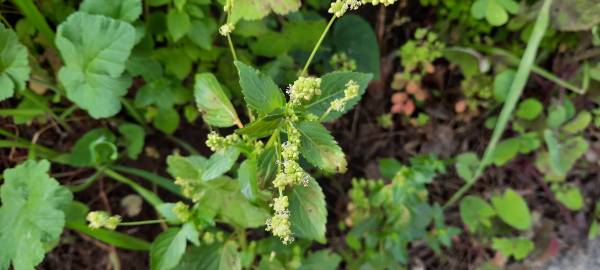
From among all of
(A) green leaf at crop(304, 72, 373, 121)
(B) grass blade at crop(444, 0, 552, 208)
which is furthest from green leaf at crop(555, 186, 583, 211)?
(A) green leaf at crop(304, 72, 373, 121)

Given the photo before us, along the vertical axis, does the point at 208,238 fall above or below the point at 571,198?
above

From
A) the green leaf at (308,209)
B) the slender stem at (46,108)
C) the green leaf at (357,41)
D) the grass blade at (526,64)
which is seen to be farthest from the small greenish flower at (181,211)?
the grass blade at (526,64)

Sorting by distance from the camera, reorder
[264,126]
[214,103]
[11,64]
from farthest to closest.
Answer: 1. [11,64]
2. [214,103]
3. [264,126]

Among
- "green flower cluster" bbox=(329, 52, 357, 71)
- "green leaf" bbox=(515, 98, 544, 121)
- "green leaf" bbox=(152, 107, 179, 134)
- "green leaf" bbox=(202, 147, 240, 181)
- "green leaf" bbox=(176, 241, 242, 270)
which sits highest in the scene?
"green leaf" bbox=(202, 147, 240, 181)


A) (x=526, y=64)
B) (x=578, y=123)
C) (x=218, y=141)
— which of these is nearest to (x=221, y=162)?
(x=218, y=141)

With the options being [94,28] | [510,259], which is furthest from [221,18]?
[510,259]

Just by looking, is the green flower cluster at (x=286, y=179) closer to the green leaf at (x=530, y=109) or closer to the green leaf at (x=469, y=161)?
the green leaf at (x=469, y=161)

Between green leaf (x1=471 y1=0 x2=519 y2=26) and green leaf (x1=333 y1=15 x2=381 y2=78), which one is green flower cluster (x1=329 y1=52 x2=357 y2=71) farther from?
green leaf (x1=471 y1=0 x2=519 y2=26)

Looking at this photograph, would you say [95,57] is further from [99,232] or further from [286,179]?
[286,179]
